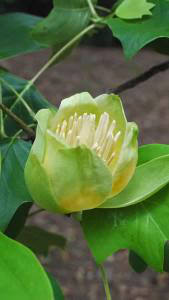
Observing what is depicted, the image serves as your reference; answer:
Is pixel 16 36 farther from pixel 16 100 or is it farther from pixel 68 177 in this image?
pixel 68 177

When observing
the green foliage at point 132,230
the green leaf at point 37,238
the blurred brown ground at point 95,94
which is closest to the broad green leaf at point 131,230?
the green foliage at point 132,230

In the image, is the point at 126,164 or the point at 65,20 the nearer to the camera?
the point at 126,164

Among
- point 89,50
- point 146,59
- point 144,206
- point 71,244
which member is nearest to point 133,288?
point 71,244

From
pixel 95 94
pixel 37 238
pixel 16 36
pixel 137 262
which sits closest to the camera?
pixel 137 262

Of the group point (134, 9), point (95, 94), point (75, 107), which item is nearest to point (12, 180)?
point (75, 107)

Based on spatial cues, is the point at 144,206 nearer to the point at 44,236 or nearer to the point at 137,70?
the point at 44,236

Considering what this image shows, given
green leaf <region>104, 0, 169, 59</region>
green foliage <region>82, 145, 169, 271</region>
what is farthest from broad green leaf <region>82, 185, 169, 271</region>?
green leaf <region>104, 0, 169, 59</region>

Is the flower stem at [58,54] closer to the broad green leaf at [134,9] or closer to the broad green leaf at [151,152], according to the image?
the broad green leaf at [134,9]
